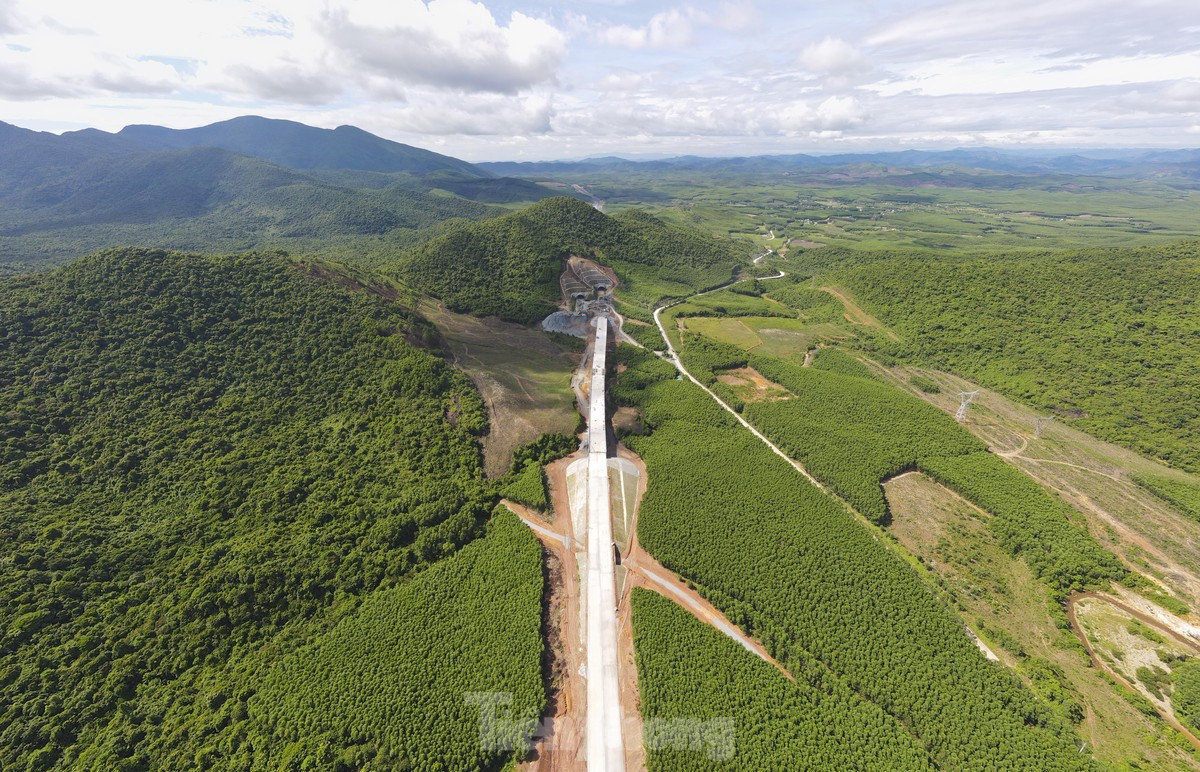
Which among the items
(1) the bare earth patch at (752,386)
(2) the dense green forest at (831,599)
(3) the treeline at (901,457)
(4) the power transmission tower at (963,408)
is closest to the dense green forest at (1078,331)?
(4) the power transmission tower at (963,408)

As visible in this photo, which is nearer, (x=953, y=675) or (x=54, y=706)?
(x=54, y=706)

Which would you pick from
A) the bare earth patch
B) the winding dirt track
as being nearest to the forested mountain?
the bare earth patch

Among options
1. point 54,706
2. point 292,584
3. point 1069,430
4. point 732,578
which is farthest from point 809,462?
point 54,706

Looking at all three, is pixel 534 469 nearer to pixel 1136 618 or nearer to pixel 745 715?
pixel 745 715

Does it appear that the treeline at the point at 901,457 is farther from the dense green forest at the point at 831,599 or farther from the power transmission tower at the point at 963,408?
the dense green forest at the point at 831,599

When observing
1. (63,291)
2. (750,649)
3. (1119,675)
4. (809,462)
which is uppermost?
(63,291)

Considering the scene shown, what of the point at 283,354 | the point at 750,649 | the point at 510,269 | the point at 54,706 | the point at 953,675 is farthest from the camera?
the point at 510,269

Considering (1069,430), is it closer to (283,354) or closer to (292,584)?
(292,584)

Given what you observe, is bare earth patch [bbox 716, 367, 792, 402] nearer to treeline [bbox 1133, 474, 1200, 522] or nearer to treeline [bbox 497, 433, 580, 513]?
treeline [bbox 497, 433, 580, 513]
